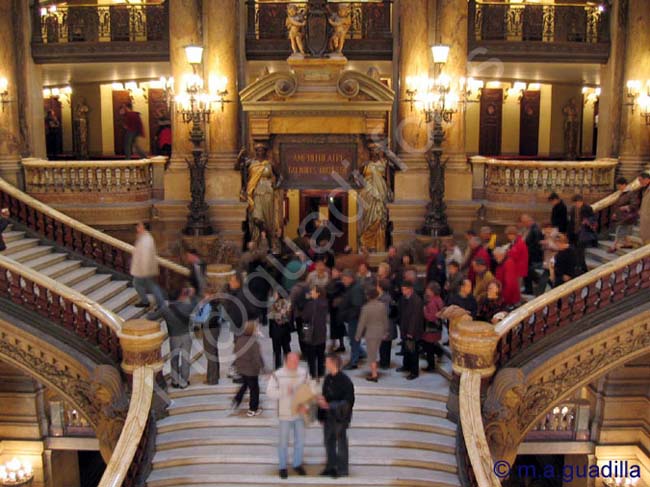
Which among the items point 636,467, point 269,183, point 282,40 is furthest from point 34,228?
point 636,467

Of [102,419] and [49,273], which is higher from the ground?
[49,273]

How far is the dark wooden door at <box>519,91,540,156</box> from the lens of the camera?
Result: 77.2 ft

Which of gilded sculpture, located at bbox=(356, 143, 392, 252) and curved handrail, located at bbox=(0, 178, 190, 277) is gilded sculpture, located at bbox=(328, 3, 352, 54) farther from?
curved handrail, located at bbox=(0, 178, 190, 277)

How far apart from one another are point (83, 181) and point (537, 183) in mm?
8654

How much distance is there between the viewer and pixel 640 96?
52.9ft

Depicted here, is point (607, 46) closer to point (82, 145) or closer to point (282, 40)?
point (282, 40)

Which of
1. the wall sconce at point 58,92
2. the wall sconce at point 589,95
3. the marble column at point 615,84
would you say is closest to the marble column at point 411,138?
the marble column at point 615,84

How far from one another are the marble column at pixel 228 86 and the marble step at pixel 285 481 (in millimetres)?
7484

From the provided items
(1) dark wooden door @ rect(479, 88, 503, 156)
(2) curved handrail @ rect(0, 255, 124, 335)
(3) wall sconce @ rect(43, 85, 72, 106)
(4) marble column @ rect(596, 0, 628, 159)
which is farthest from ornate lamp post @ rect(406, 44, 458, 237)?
(3) wall sconce @ rect(43, 85, 72, 106)

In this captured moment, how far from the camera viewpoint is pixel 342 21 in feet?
50.0

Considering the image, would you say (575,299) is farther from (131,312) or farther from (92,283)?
(92,283)

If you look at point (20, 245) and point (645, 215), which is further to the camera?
point (20, 245)

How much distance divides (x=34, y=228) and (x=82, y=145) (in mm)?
9628

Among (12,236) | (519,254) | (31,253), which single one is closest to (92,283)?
(31,253)
